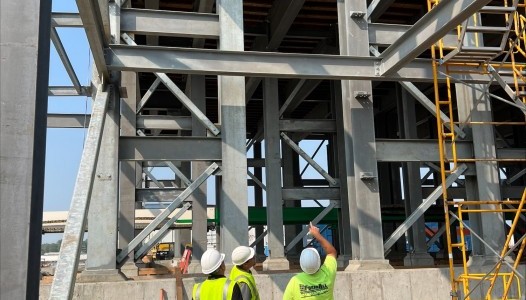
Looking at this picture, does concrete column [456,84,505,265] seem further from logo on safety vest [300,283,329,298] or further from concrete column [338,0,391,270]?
logo on safety vest [300,283,329,298]

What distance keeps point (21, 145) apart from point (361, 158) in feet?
25.3

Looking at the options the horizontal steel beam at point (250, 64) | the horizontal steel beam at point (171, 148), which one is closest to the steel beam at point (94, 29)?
the horizontal steel beam at point (250, 64)

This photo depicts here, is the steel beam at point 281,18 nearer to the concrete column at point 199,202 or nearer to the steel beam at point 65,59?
the concrete column at point 199,202

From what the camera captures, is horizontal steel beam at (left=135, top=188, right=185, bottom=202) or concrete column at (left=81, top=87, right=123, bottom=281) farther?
horizontal steel beam at (left=135, top=188, right=185, bottom=202)

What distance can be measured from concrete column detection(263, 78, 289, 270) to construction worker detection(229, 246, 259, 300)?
1057 cm

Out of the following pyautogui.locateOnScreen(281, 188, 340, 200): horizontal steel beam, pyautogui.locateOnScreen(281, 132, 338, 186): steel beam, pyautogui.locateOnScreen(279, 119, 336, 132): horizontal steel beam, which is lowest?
pyautogui.locateOnScreen(281, 188, 340, 200): horizontal steel beam

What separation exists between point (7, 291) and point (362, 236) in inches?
300

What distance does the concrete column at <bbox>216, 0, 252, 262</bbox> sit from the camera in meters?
9.68

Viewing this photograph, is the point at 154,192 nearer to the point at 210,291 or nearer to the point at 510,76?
the point at 510,76

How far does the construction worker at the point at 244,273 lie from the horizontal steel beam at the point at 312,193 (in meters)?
11.7

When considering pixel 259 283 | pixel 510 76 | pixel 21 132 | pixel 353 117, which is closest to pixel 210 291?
pixel 21 132

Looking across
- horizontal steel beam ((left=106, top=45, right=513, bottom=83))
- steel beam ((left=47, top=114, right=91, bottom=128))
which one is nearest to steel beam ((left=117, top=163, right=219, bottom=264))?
horizontal steel beam ((left=106, top=45, right=513, bottom=83))

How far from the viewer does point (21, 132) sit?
3.77 metres

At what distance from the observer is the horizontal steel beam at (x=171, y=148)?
9922 mm
